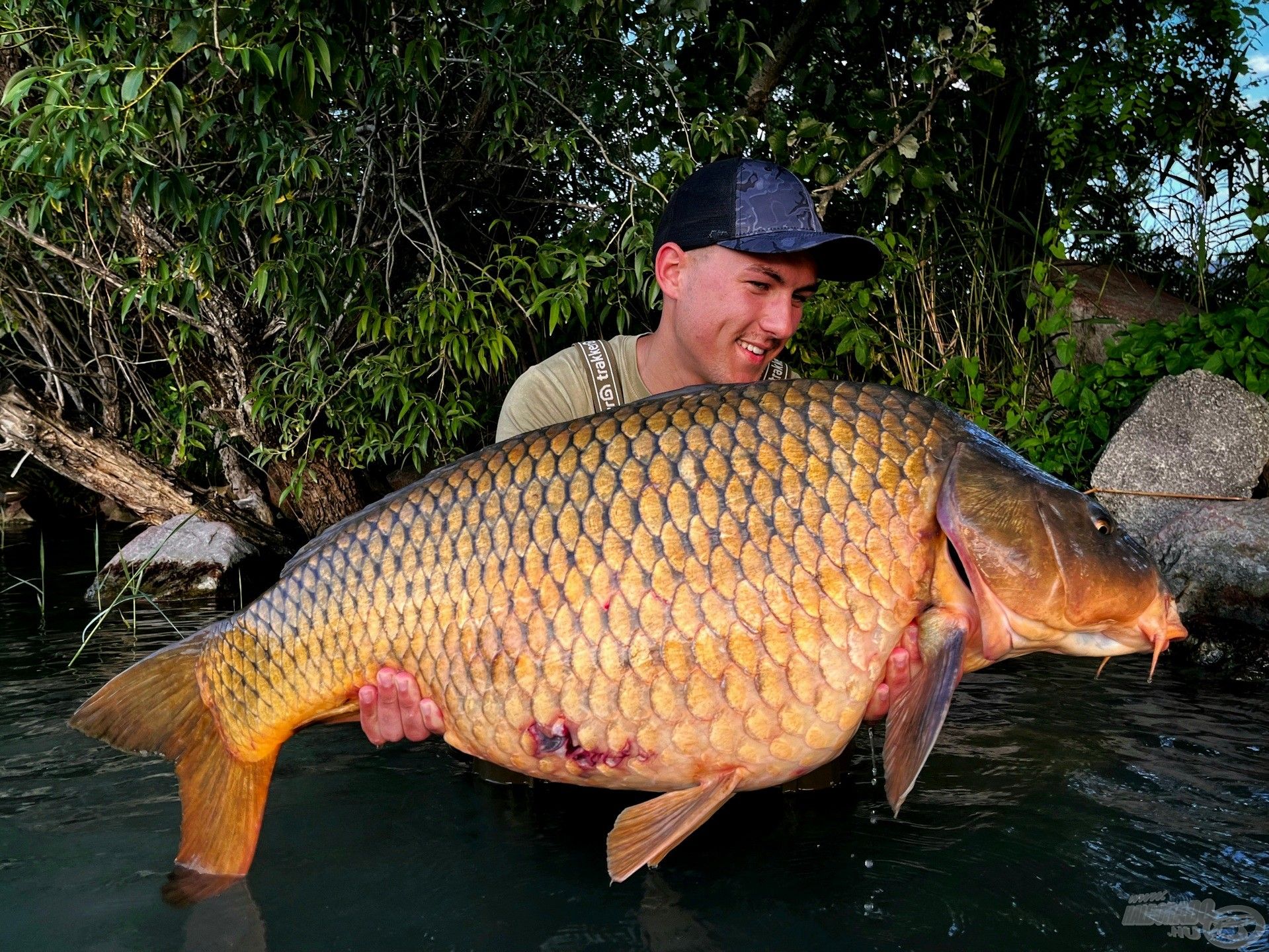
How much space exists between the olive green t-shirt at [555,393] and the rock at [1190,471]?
79.6 inches

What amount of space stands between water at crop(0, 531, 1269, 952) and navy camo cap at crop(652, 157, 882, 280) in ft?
3.83

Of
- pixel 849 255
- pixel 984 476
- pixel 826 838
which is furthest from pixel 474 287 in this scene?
pixel 984 476

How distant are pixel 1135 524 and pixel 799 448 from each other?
284 centimetres

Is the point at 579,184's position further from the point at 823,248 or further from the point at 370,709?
the point at 370,709

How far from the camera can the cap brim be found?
2172mm

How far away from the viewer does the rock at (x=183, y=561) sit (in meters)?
5.01

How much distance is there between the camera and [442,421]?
15.8 ft

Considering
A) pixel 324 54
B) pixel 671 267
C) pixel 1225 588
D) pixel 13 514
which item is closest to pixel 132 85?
pixel 324 54

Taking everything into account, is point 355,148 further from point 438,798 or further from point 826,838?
point 826,838

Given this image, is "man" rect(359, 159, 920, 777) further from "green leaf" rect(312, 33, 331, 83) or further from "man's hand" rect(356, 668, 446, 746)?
"green leaf" rect(312, 33, 331, 83)

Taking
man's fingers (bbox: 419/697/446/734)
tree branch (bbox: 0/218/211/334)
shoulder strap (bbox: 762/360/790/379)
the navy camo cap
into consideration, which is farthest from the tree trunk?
man's fingers (bbox: 419/697/446/734)

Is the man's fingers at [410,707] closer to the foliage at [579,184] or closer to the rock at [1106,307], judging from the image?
the foliage at [579,184]

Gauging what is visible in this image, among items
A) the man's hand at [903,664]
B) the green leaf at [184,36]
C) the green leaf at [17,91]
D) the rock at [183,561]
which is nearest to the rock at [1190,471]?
the man's hand at [903,664]

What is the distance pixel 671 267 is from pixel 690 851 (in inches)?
49.3
